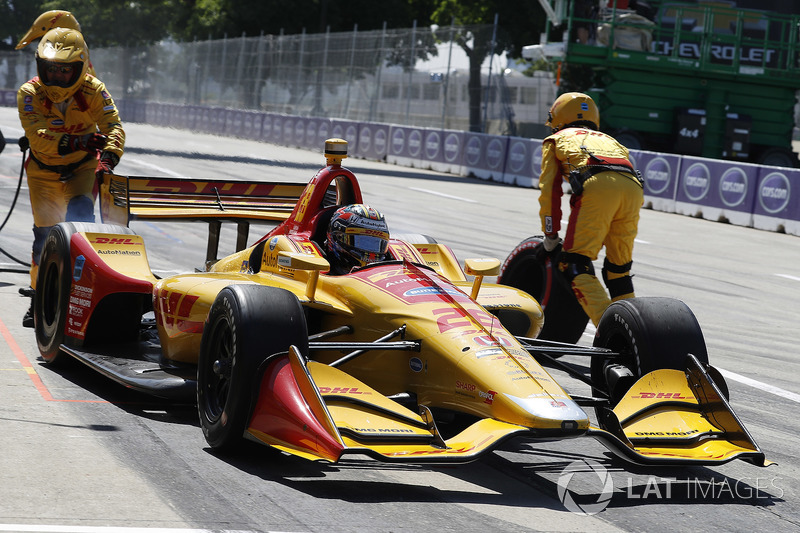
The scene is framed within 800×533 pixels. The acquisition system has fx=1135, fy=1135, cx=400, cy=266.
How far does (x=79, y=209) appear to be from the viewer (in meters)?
9.39

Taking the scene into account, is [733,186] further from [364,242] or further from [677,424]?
[677,424]

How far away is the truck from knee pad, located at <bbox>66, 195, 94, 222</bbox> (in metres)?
20.6

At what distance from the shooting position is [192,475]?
4992 millimetres

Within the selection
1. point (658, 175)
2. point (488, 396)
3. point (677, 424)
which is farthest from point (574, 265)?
point (658, 175)

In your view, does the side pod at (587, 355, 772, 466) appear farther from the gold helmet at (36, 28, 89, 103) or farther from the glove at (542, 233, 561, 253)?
the gold helmet at (36, 28, 89, 103)

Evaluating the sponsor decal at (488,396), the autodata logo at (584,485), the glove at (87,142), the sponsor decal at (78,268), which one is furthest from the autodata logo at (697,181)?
the sponsor decal at (488,396)

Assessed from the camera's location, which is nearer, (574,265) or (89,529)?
(89,529)

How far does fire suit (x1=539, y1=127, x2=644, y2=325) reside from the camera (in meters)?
7.96

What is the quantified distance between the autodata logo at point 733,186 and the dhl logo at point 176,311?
50.1 feet

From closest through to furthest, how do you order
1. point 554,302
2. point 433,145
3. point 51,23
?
1. point 554,302
2. point 51,23
3. point 433,145

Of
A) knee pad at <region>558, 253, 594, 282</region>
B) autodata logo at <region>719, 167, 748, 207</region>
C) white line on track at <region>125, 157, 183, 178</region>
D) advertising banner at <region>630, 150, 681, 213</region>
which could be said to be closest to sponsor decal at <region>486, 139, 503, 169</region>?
advertising banner at <region>630, 150, 681, 213</region>

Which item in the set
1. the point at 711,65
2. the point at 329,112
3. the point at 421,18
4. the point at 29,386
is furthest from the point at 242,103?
the point at 29,386

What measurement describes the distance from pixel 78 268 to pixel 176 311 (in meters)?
0.97

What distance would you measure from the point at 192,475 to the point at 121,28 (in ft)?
230
